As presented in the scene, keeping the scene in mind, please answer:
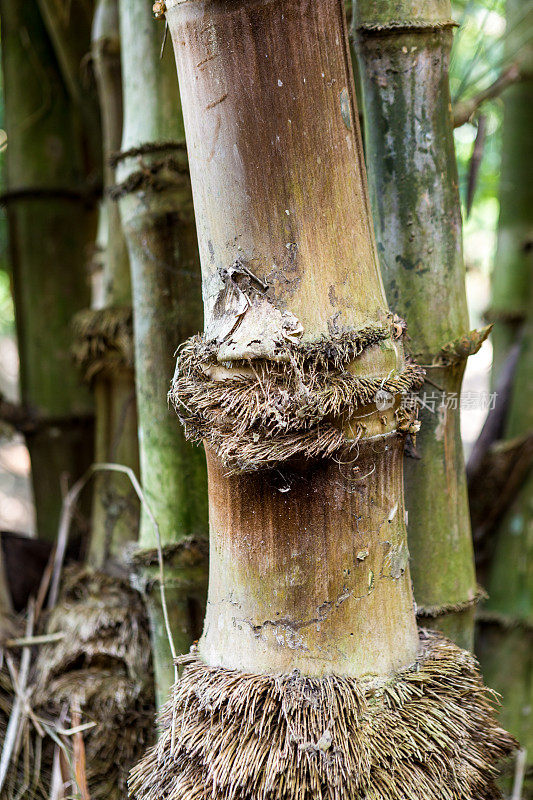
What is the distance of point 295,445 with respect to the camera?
0.55 meters

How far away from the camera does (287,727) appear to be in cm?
55

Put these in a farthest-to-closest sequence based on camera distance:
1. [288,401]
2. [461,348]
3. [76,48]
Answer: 1. [76,48]
2. [461,348]
3. [288,401]

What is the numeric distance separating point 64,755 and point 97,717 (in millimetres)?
62

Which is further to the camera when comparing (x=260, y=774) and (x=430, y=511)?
(x=430, y=511)

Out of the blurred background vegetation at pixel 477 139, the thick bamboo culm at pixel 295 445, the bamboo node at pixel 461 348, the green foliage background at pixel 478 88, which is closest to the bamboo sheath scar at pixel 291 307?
the thick bamboo culm at pixel 295 445

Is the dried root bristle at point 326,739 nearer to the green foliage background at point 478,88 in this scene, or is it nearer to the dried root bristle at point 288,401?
the dried root bristle at point 288,401

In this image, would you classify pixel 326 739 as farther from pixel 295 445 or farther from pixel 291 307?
pixel 291 307

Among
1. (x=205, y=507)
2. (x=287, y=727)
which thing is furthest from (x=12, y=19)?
(x=287, y=727)

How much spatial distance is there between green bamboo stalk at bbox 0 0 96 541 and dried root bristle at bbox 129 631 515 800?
101cm

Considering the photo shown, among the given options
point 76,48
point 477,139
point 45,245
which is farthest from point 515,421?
point 76,48

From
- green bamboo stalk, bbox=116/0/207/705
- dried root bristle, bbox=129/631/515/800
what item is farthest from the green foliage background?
dried root bristle, bbox=129/631/515/800

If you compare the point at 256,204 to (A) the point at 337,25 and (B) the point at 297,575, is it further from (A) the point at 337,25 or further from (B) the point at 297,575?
(B) the point at 297,575

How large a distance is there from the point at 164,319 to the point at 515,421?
96cm

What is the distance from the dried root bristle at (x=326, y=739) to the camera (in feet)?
1.79
